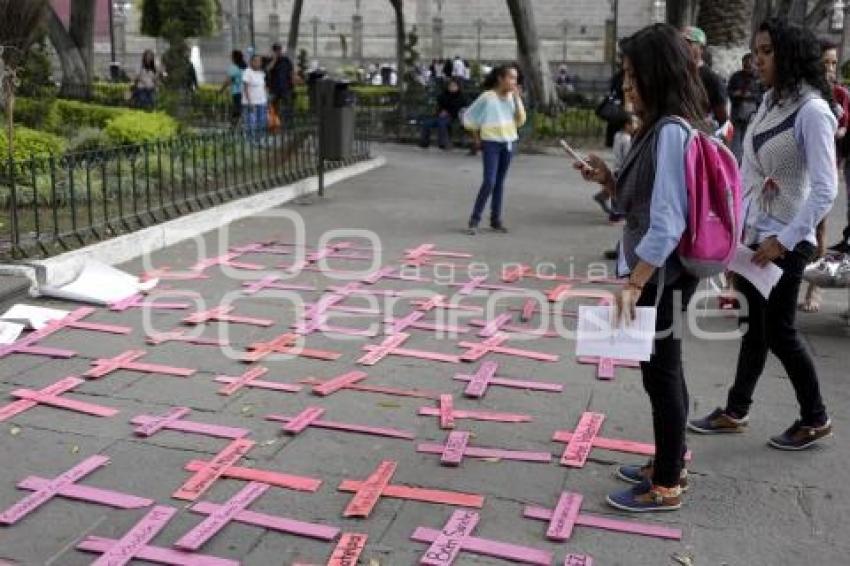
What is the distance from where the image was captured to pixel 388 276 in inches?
305

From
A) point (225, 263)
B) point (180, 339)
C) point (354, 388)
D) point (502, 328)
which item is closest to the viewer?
point (354, 388)

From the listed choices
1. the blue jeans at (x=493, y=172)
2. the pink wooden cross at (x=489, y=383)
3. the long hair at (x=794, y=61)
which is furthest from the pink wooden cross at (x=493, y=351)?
the blue jeans at (x=493, y=172)

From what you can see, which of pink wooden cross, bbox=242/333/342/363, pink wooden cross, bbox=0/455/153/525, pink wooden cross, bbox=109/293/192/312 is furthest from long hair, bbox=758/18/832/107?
pink wooden cross, bbox=109/293/192/312

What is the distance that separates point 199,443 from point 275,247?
4.43 m

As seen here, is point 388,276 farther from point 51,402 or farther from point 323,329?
point 51,402

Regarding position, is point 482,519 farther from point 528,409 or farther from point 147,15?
point 147,15

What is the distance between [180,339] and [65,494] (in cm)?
211

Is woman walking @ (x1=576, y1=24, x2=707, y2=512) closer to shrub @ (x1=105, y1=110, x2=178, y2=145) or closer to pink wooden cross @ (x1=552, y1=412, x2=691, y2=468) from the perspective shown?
pink wooden cross @ (x1=552, y1=412, x2=691, y2=468)

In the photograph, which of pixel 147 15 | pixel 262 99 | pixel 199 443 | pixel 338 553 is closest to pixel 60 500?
pixel 199 443

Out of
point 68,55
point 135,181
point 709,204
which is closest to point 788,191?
point 709,204

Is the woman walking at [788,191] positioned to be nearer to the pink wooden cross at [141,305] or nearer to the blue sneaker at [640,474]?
the blue sneaker at [640,474]

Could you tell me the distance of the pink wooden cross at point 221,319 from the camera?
20.9 ft

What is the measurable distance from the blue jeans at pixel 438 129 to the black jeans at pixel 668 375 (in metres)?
14.4

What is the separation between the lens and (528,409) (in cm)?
496
